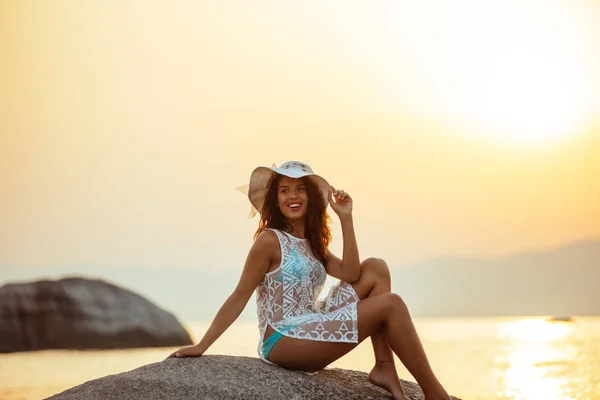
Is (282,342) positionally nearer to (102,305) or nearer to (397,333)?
(397,333)

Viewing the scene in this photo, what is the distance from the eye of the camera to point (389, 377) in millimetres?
3564

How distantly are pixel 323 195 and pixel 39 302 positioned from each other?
9776 mm

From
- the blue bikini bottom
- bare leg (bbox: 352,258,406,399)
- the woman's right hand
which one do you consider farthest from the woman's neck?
the woman's right hand

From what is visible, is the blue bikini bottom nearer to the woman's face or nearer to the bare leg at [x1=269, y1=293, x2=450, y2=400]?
the bare leg at [x1=269, y1=293, x2=450, y2=400]

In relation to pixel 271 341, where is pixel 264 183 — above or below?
above

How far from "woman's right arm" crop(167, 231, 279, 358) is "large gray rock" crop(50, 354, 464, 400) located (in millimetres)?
102

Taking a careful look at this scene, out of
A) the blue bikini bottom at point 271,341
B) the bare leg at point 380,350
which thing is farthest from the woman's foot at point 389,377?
the blue bikini bottom at point 271,341

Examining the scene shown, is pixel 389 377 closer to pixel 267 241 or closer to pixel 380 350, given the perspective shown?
pixel 380 350

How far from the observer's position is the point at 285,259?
140 inches

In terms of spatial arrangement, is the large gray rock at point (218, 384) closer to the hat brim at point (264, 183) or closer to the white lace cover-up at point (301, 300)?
the white lace cover-up at point (301, 300)

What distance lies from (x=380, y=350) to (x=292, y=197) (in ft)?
2.75

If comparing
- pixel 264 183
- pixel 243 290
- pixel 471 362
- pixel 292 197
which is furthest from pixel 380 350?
pixel 471 362

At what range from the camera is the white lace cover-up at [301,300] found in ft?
11.0

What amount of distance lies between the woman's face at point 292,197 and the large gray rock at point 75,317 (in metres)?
8.69
